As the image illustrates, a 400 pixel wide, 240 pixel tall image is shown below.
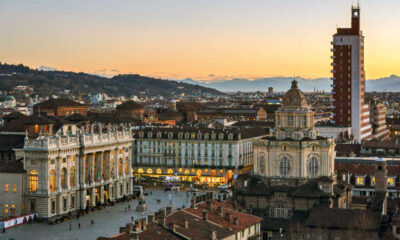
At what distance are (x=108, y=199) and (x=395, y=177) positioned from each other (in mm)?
47008

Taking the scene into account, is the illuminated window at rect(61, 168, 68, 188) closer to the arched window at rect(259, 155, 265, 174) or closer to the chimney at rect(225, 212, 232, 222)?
the arched window at rect(259, 155, 265, 174)

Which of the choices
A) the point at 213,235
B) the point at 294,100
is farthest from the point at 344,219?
the point at 294,100

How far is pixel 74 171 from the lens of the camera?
120 m

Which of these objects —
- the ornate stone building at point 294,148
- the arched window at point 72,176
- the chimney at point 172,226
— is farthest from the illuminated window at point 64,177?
the chimney at point 172,226

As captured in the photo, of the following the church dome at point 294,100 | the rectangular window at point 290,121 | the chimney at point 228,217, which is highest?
the church dome at point 294,100

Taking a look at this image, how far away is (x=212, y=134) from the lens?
536ft

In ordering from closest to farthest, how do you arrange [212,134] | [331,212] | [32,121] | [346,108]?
[331,212]
[32,121]
[212,134]
[346,108]

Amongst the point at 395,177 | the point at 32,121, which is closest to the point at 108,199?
the point at 32,121

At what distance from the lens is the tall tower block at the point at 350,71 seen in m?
192

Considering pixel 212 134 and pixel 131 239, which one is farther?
pixel 212 134

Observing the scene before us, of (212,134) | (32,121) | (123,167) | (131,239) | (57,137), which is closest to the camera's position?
(131,239)

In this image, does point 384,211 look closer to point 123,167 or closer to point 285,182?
point 285,182

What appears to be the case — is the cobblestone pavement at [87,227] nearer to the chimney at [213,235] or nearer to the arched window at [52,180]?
the arched window at [52,180]

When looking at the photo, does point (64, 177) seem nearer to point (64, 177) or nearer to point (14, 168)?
point (64, 177)
